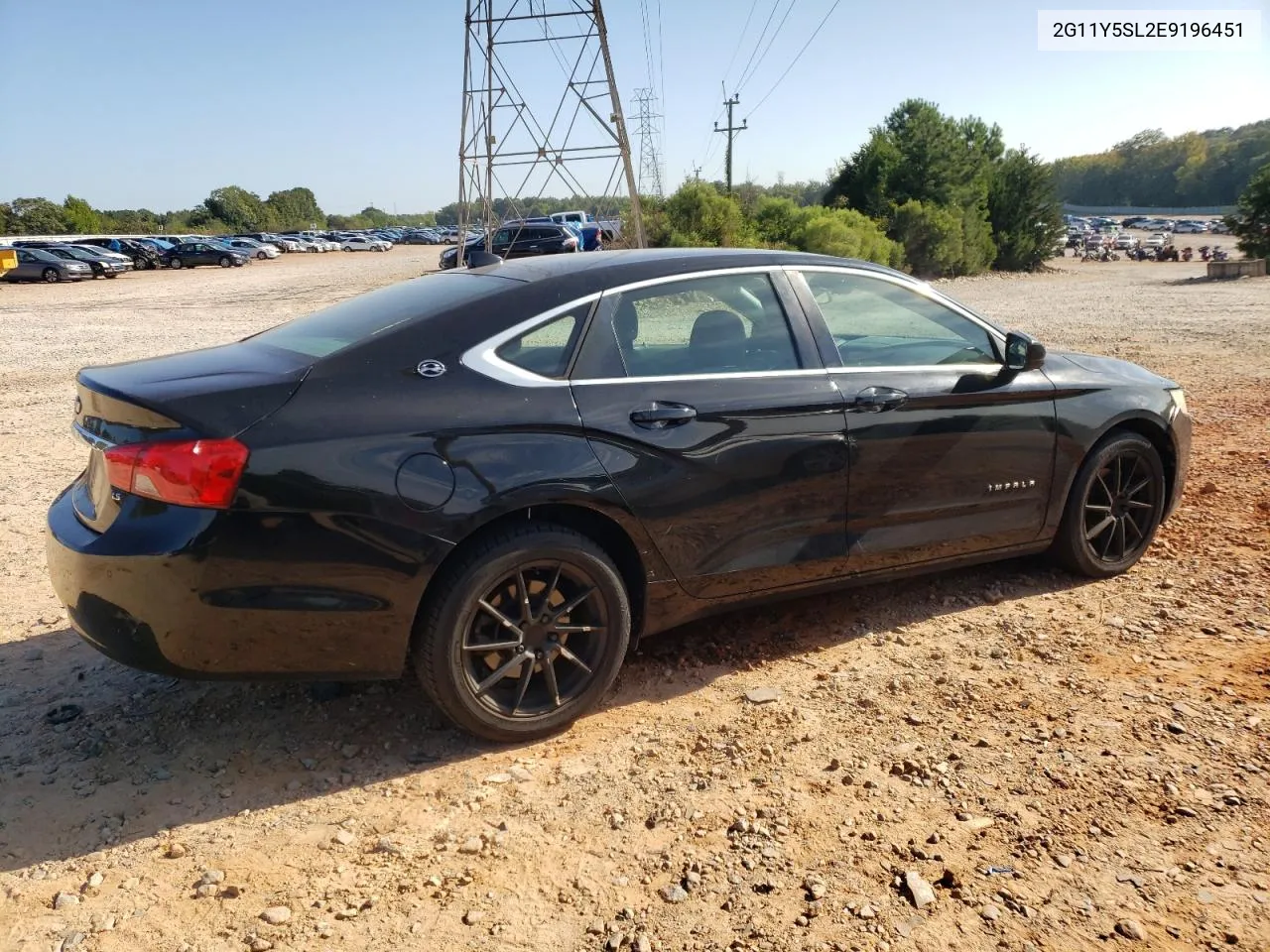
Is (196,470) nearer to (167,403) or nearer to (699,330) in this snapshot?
(167,403)

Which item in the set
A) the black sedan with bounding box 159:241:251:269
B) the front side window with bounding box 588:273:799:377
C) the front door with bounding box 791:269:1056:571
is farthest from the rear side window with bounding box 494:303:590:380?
the black sedan with bounding box 159:241:251:269

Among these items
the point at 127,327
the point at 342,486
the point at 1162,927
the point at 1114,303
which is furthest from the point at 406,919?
the point at 1114,303

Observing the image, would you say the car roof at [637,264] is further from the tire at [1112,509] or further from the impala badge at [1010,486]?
the tire at [1112,509]

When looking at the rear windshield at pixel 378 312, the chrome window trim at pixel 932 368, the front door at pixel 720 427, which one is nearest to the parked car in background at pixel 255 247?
the rear windshield at pixel 378 312

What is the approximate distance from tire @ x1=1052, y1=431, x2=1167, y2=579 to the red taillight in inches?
149

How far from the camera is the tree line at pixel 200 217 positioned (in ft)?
269

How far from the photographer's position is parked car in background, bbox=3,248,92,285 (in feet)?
129

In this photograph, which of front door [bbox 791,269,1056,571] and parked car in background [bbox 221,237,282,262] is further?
parked car in background [bbox 221,237,282,262]

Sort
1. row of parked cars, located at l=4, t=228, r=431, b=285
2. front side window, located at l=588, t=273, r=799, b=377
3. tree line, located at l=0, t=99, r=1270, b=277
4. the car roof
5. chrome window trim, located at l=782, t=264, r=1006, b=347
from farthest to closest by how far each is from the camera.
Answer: row of parked cars, located at l=4, t=228, r=431, b=285, tree line, located at l=0, t=99, r=1270, b=277, chrome window trim, located at l=782, t=264, r=1006, b=347, the car roof, front side window, located at l=588, t=273, r=799, b=377

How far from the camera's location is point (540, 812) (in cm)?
310

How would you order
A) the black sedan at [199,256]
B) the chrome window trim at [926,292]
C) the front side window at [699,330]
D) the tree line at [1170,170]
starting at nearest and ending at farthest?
the front side window at [699,330], the chrome window trim at [926,292], the black sedan at [199,256], the tree line at [1170,170]

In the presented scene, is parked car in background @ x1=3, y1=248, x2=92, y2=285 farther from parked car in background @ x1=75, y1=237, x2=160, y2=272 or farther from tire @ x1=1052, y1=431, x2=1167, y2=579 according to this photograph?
tire @ x1=1052, y1=431, x2=1167, y2=579

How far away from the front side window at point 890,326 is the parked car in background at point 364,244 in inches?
3197

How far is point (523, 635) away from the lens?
134 inches
